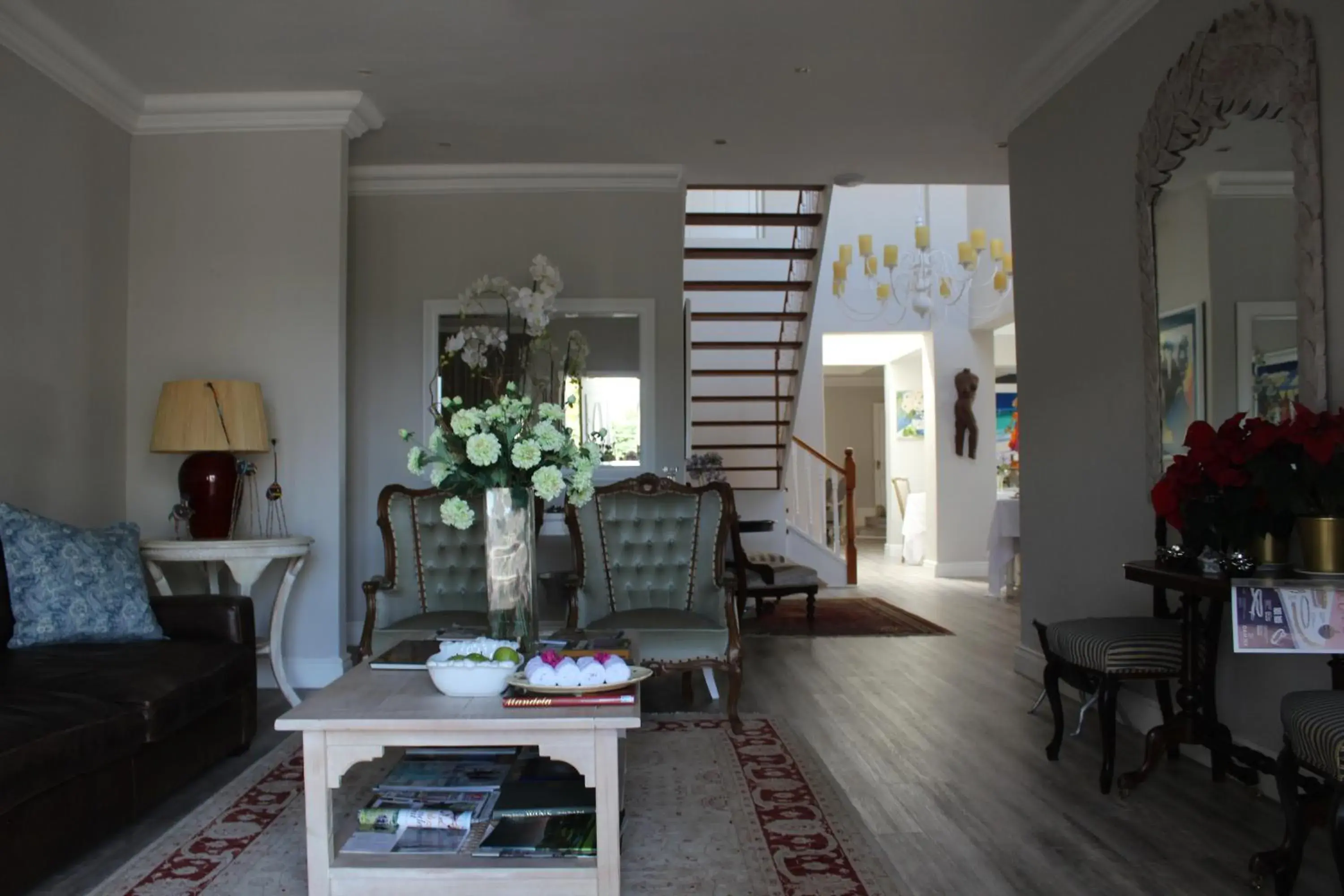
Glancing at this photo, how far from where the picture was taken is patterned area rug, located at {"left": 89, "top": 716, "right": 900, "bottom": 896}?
2.40m

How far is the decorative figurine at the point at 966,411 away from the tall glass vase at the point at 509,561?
7.29 m

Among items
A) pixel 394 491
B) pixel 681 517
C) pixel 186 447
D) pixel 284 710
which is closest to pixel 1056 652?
pixel 681 517

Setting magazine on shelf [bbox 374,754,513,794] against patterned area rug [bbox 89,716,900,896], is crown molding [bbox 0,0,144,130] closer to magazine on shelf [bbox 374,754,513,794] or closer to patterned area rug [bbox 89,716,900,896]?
patterned area rug [bbox 89,716,900,896]

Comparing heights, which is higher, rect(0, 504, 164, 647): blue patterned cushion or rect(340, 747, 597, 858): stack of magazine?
rect(0, 504, 164, 647): blue patterned cushion

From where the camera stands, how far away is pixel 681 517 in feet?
14.7

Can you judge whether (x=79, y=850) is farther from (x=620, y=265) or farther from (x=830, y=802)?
(x=620, y=265)

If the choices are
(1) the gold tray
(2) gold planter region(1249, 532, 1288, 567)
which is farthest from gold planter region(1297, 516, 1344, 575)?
(1) the gold tray

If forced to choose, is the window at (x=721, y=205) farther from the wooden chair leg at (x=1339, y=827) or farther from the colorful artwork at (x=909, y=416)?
the wooden chair leg at (x=1339, y=827)

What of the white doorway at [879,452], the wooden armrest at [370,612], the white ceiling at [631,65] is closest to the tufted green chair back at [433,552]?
the wooden armrest at [370,612]

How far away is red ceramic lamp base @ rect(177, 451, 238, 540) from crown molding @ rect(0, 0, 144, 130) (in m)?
1.74

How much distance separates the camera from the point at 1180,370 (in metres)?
3.43

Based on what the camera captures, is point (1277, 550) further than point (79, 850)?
Yes

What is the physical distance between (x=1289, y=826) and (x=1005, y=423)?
31.2ft

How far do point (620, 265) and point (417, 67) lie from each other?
72.1 inches
